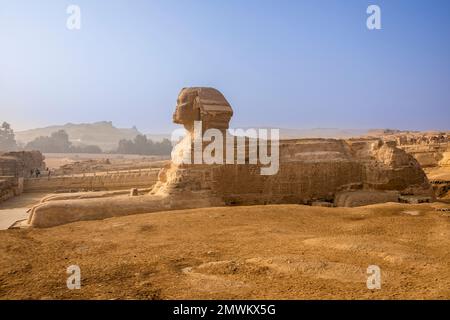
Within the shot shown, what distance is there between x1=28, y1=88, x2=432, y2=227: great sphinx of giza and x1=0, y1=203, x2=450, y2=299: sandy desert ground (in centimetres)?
169

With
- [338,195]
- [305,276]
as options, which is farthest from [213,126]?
[305,276]

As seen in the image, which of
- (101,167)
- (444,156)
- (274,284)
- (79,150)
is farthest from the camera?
(79,150)

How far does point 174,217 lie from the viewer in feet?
27.9

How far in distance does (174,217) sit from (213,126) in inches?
139

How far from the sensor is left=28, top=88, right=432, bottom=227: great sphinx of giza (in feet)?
34.0

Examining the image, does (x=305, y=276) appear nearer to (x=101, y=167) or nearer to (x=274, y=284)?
(x=274, y=284)

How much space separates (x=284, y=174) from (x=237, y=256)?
5781 millimetres

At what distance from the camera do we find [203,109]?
10906mm

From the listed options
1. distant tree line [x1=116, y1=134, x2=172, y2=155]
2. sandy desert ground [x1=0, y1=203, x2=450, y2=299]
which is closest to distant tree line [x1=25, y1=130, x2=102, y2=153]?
distant tree line [x1=116, y1=134, x2=172, y2=155]

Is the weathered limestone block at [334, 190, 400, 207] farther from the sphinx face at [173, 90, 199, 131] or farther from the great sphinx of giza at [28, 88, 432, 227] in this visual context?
the sphinx face at [173, 90, 199, 131]

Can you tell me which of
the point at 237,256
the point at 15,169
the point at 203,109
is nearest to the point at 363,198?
the point at 203,109

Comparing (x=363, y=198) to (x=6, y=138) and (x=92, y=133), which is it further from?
(x=92, y=133)

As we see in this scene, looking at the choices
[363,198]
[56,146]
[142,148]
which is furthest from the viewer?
[56,146]
